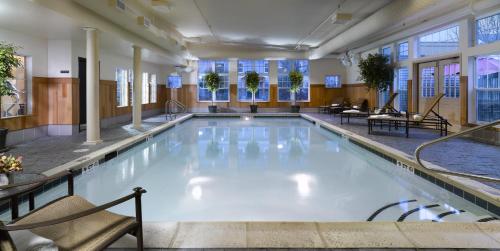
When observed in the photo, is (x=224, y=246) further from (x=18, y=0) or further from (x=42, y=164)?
(x=18, y=0)

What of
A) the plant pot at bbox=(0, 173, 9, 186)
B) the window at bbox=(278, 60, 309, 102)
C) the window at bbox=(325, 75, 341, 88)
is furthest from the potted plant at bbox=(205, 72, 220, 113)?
the plant pot at bbox=(0, 173, 9, 186)

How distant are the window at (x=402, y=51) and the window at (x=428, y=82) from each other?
130 cm

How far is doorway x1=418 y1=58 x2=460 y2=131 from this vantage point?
9.75 m

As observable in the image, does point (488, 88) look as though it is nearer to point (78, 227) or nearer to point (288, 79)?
point (78, 227)

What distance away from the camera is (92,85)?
7.95 metres

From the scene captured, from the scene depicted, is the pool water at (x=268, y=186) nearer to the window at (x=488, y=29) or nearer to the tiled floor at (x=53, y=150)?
the tiled floor at (x=53, y=150)

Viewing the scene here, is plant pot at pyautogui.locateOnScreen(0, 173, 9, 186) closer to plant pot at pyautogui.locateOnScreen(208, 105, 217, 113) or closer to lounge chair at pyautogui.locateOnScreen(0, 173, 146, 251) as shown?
lounge chair at pyautogui.locateOnScreen(0, 173, 146, 251)

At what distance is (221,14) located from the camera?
10.6 m

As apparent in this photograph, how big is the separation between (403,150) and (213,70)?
45.8 feet

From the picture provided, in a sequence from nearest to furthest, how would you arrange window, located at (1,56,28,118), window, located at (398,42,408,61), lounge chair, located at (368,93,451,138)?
window, located at (1,56,28,118), lounge chair, located at (368,93,451,138), window, located at (398,42,408,61)

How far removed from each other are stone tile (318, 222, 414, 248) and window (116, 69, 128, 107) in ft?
37.7

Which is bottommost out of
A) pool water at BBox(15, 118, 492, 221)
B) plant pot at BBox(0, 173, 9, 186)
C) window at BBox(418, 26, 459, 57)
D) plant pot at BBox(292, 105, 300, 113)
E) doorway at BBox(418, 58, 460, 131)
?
pool water at BBox(15, 118, 492, 221)

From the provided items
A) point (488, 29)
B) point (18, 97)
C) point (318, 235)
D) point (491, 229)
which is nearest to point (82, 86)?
point (18, 97)

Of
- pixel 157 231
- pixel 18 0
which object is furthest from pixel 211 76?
pixel 157 231
